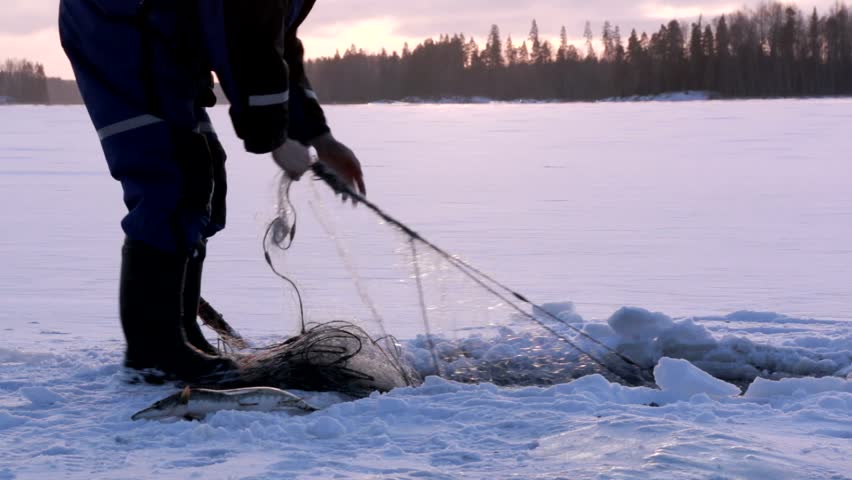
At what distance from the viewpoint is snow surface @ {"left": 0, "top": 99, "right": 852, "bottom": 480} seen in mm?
2143

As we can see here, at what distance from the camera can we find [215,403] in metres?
2.45

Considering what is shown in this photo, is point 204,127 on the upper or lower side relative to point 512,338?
upper

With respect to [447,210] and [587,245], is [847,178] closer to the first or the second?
[447,210]

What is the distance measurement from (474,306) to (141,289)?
1.04 meters

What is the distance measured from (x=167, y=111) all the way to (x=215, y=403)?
84 cm

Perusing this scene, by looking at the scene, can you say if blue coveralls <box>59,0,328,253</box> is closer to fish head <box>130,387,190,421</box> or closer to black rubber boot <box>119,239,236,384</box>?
black rubber boot <box>119,239,236,384</box>

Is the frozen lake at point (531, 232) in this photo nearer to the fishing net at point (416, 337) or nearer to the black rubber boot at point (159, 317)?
the fishing net at point (416, 337)

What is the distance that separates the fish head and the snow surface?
5 cm

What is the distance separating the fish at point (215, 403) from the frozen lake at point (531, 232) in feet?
2.79

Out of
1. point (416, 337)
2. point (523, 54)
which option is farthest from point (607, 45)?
point (416, 337)

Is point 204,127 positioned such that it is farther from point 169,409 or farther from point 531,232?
point 531,232

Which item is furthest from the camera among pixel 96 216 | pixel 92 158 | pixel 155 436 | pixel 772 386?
pixel 92 158

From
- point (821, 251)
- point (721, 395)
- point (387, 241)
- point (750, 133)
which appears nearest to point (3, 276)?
point (387, 241)

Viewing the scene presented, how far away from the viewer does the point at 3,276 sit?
525 centimetres
